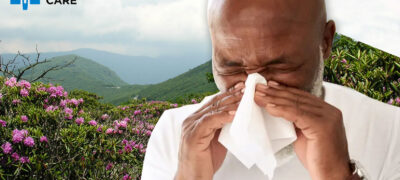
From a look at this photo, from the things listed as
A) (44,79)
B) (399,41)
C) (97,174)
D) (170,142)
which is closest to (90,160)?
(97,174)

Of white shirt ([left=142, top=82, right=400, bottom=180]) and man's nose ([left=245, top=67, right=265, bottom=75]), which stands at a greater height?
man's nose ([left=245, top=67, right=265, bottom=75])

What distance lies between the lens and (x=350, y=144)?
4.17ft

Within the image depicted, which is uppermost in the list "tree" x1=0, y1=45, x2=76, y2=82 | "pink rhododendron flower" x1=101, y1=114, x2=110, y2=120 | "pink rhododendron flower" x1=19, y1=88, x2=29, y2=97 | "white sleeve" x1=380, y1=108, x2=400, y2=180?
"white sleeve" x1=380, y1=108, x2=400, y2=180

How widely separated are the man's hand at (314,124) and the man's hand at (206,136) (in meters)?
0.07

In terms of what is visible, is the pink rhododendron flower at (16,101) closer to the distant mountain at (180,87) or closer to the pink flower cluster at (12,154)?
the pink flower cluster at (12,154)

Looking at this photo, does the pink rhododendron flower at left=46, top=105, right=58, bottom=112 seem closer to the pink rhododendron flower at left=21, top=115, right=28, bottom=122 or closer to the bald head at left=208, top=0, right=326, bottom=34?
the pink rhododendron flower at left=21, top=115, right=28, bottom=122

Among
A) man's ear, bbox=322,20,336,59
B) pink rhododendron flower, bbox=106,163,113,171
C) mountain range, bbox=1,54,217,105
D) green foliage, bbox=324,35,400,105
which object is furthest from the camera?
mountain range, bbox=1,54,217,105

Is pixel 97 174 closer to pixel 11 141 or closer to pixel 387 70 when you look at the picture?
pixel 11 141

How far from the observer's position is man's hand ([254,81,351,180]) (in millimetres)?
830

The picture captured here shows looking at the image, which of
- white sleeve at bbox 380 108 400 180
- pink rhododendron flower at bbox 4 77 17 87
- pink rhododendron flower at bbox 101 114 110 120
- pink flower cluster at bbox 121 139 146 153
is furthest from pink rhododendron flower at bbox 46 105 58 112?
white sleeve at bbox 380 108 400 180

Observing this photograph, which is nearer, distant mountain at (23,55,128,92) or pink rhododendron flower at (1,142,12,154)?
pink rhododendron flower at (1,142,12,154)

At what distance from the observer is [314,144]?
2.88 ft

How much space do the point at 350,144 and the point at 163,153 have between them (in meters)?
0.64

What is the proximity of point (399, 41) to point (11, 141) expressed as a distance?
3.03 m
